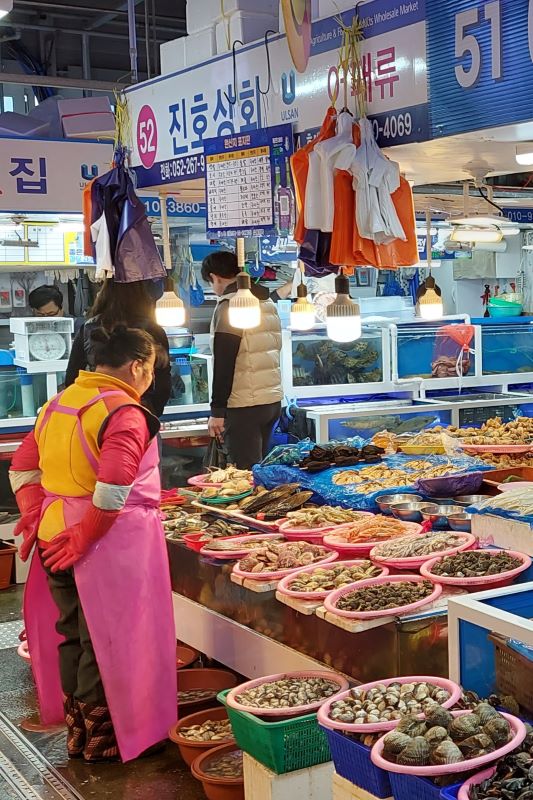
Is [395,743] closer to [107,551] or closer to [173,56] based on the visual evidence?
[107,551]

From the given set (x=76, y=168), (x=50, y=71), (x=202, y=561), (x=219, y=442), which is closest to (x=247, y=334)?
(x=219, y=442)

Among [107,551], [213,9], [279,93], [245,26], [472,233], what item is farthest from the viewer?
[213,9]

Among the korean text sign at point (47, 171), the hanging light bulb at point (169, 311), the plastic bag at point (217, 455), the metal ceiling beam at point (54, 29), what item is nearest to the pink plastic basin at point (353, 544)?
the hanging light bulb at point (169, 311)

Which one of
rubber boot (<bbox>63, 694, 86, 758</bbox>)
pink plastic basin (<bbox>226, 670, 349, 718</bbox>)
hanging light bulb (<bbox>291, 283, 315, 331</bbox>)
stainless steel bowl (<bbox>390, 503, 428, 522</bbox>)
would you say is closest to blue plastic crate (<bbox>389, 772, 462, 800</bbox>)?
pink plastic basin (<bbox>226, 670, 349, 718</bbox>)

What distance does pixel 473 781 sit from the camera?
8.54 ft

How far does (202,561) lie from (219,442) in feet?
8.98

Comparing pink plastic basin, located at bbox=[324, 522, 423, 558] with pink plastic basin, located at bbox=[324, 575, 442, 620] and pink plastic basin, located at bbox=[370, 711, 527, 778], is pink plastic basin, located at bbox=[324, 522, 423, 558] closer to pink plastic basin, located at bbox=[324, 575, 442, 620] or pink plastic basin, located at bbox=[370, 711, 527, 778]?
pink plastic basin, located at bbox=[324, 575, 442, 620]

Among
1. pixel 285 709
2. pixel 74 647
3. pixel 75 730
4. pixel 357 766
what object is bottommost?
pixel 75 730

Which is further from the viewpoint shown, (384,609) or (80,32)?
(80,32)

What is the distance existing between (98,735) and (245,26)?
3.97m

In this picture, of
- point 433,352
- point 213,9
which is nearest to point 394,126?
point 213,9

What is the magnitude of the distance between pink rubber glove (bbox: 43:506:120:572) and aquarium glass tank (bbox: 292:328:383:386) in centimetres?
502

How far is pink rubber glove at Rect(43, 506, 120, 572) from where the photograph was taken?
14.6ft

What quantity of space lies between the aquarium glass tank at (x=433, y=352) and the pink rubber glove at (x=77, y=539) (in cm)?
585
